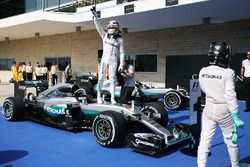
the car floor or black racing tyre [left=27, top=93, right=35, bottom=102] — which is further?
black racing tyre [left=27, top=93, right=35, bottom=102]

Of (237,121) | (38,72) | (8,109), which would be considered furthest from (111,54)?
(38,72)

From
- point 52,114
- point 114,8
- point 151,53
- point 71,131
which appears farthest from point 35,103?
point 151,53

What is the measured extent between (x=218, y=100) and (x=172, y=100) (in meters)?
5.73

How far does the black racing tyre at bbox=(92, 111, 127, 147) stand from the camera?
4914 mm

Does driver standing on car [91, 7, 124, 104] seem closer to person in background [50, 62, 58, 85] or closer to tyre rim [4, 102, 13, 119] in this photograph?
tyre rim [4, 102, 13, 119]

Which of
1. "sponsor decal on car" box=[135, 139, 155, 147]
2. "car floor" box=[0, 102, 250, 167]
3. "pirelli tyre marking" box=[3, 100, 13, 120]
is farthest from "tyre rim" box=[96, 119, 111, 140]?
"pirelli tyre marking" box=[3, 100, 13, 120]

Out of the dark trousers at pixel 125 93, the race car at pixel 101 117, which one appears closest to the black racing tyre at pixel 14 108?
the race car at pixel 101 117

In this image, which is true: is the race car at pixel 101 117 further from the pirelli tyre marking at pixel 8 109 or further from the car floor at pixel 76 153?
the car floor at pixel 76 153

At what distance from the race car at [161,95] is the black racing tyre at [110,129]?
3.61 meters

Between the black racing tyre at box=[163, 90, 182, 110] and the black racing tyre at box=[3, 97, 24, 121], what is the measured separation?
13.7ft

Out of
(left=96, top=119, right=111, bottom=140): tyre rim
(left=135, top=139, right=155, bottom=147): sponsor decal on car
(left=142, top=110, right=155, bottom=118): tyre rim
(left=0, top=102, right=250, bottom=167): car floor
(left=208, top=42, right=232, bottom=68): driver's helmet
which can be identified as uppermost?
(left=208, top=42, right=232, bottom=68): driver's helmet

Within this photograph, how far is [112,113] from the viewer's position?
5082 mm

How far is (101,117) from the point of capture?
5176 mm

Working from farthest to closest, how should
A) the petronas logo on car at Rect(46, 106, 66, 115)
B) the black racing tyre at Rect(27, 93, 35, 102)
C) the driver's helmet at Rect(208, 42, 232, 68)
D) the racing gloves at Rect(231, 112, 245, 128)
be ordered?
the black racing tyre at Rect(27, 93, 35, 102)
the petronas logo on car at Rect(46, 106, 66, 115)
the driver's helmet at Rect(208, 42, 232, 68)
the racing gloves at Rect(231, 112, 245, 128)
